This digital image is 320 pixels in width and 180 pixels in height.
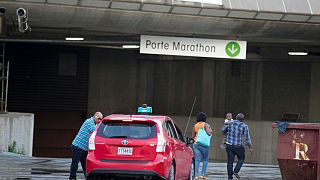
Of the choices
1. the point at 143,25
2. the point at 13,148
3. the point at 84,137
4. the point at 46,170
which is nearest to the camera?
the point at 84,137

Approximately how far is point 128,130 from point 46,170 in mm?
5786

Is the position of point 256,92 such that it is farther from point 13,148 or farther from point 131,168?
point 131,168

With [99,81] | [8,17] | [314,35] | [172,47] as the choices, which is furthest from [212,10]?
[99,81]

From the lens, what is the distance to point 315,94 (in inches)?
1252

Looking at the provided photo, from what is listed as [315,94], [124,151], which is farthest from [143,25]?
[124,151]

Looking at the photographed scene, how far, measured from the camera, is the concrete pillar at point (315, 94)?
104 feet

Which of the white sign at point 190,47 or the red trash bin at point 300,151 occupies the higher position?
the white sign at point 190,47

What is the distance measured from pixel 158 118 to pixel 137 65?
21.7m

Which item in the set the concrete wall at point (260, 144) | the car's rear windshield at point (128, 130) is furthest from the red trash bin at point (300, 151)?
the concrete wall at point (260, 144)

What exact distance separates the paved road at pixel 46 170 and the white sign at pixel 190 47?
13.7 ft

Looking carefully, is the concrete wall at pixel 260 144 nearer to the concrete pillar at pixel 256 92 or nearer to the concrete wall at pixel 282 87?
the concrete pillar at pixel 256 92

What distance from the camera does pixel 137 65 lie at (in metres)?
35.2

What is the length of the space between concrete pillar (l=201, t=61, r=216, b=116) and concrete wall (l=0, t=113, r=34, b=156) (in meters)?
10.8

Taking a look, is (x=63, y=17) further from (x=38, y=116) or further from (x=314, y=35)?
(x=38, y=116)
